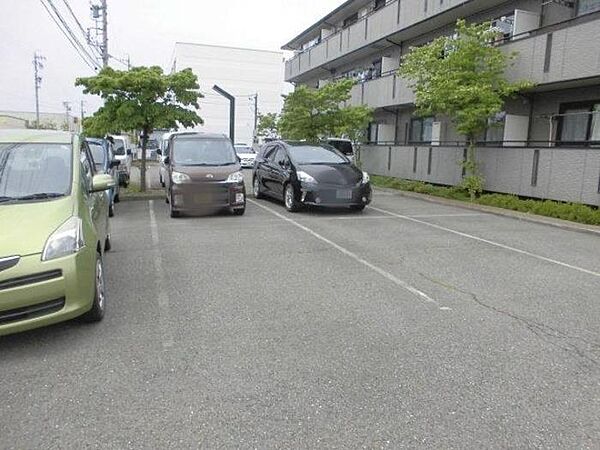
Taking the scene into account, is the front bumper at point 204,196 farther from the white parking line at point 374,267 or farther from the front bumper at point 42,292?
the front bumper at point 42,292

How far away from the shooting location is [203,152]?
11.2 m

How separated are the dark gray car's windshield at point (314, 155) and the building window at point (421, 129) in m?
8.02

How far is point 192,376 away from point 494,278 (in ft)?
13.4

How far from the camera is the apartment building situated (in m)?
11.2

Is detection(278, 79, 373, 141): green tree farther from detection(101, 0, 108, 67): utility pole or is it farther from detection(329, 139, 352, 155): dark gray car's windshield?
detection(101, 0, 108, 67): utility pole

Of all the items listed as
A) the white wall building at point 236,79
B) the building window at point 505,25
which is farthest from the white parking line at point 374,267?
the white wall building at point 236,79

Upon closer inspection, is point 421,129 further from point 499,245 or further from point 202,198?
point 499,245

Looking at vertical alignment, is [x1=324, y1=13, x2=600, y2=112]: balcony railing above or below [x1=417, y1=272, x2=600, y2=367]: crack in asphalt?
above

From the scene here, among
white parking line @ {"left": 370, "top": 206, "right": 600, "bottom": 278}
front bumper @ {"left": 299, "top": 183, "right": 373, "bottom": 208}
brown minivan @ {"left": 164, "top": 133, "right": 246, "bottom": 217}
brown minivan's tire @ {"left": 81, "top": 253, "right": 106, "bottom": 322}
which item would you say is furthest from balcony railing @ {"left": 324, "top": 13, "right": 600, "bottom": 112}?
brown minivan's tire @ {"left": 81, "top": 253, "right": 106, "bottom": 322}

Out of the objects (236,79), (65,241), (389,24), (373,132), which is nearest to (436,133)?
(389,24)

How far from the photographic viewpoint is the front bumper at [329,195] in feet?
34.8

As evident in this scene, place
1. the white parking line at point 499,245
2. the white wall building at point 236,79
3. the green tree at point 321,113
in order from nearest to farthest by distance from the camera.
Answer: the white parking line at point 499,245 → the green tree at point 321,113 → the white wall building at point 236,79

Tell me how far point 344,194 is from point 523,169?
5098mm

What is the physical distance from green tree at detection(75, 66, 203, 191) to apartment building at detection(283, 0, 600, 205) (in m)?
8.20
